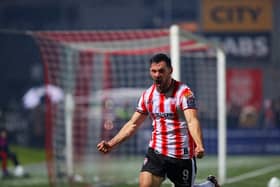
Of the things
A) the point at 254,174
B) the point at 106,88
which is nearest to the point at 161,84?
the point at 254,174

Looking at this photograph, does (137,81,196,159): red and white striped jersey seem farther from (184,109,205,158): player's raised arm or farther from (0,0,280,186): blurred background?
(0,0,280,186): blurred background

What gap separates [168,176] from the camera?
10.2 meters

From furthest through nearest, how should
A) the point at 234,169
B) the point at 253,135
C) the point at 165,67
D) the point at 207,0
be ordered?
the point at 207,0, the point at 253,135, the point at 234,169, the point at 165,67

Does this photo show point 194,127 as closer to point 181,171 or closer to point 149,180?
point 181,171

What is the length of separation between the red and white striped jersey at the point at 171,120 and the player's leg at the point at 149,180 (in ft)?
0.87

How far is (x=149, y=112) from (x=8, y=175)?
1016cm

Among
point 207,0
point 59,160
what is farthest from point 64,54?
point 207,0

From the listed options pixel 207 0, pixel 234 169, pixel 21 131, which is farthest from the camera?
pixel 207 0

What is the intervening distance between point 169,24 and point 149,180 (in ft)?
87.7

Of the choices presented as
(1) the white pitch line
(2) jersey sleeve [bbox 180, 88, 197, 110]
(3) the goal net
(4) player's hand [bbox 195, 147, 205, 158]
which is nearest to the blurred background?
(3) the goal net

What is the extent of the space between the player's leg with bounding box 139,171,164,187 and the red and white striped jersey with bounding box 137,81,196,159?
0.27 metres

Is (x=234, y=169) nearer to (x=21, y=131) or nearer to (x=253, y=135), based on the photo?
(x=253, y=135)

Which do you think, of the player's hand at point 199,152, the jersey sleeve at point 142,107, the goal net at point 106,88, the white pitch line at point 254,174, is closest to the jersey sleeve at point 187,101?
the jersey sleeve at point 142,107

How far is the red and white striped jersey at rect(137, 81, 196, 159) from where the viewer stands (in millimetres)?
9938
